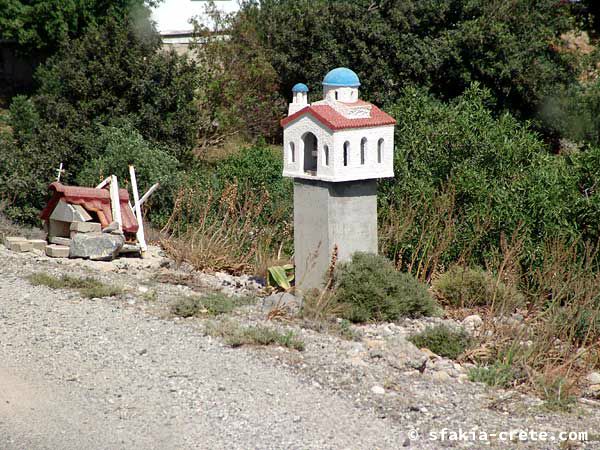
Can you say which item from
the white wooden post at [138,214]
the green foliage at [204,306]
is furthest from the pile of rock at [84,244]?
the green foliage at [204,306]

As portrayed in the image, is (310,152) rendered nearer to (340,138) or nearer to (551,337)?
(340,138)

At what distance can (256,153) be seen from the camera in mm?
14273

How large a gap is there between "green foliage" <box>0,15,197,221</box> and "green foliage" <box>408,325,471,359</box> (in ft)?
26.7

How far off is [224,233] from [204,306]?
3.04 meters

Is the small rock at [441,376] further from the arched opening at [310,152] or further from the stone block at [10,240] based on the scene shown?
the stone block at [10,240]

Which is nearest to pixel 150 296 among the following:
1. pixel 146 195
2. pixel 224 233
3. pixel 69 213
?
pixel 69 213

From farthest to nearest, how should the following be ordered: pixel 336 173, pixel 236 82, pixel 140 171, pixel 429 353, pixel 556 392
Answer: pixel 236 82 → pixel 140 171 → pixel 336 173 → pixel 429 353 → pixel 556 392

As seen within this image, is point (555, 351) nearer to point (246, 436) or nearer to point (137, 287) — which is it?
point (246, 436)

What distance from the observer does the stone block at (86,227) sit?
11.3 m

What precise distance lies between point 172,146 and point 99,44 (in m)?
2.38

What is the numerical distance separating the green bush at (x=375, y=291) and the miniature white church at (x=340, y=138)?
0.91m

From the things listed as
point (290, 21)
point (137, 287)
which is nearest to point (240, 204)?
point (137, 287)

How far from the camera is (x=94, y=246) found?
11102 millimetres

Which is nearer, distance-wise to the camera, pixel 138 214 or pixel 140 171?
pixel 138 214
